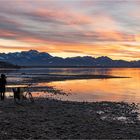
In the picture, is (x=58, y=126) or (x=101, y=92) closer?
(x=58, y=126)

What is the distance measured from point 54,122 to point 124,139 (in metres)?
6.30

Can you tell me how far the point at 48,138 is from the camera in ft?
63.8

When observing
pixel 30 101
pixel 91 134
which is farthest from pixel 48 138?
pixel 30 101

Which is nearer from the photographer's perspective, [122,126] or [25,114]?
[122,126]

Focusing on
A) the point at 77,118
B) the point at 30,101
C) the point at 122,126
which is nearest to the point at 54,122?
the point at 77,118

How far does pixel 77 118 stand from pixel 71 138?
7.25 metres

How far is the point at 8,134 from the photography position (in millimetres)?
19984

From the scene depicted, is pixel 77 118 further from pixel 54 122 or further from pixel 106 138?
pixel 106 138

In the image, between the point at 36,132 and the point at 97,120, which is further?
the point at 97,120

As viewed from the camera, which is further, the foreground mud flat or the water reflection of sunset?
the water reflection of sunset

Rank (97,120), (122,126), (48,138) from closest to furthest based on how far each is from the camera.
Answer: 1. (48,138)
2. (122,126)
3. (97,120)

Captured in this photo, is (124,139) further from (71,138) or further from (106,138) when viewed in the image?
(71,138)

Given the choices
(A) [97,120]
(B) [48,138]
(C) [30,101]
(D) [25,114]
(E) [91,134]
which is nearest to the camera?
(B) [48,138]

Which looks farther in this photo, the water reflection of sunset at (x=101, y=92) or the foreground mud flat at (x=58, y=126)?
the water reflection of sunset at (x=101, y=92)
